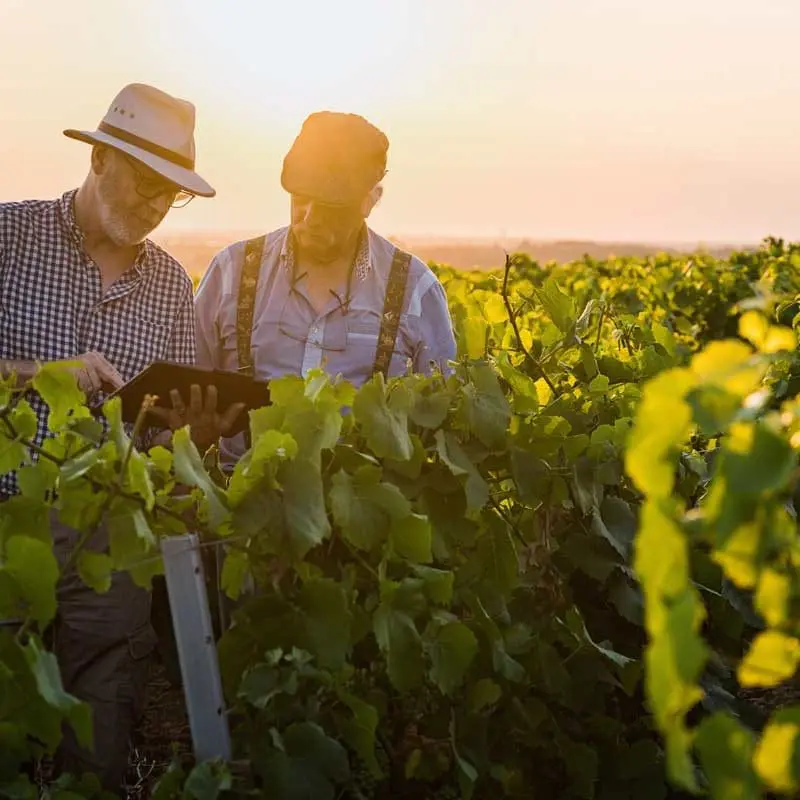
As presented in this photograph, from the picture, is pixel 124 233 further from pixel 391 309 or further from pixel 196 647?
pixel 196 647

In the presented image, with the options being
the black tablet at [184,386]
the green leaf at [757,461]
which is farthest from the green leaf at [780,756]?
the black tablet at [184,386]

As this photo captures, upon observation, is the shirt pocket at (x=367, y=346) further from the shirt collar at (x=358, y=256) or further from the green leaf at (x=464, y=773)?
the green leaf at (x=464, y=773)

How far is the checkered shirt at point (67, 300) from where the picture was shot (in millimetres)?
4184

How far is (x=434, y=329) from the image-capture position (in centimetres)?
466

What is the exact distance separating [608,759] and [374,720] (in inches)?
44.1

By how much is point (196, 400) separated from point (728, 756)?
2.23 m

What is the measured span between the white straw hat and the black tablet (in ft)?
3.10

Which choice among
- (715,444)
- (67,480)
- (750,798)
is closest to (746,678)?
(750,798)

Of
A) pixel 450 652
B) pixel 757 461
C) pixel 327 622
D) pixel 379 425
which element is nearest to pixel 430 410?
pixel 379 425

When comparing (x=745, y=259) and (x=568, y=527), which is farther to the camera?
(x=745, y=259)

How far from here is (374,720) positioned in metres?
2.46

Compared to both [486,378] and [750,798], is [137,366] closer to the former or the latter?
[486,378]

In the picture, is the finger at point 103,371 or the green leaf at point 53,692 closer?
the green leaf at point 53,692

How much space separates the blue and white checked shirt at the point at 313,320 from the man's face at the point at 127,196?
0.43 meters
